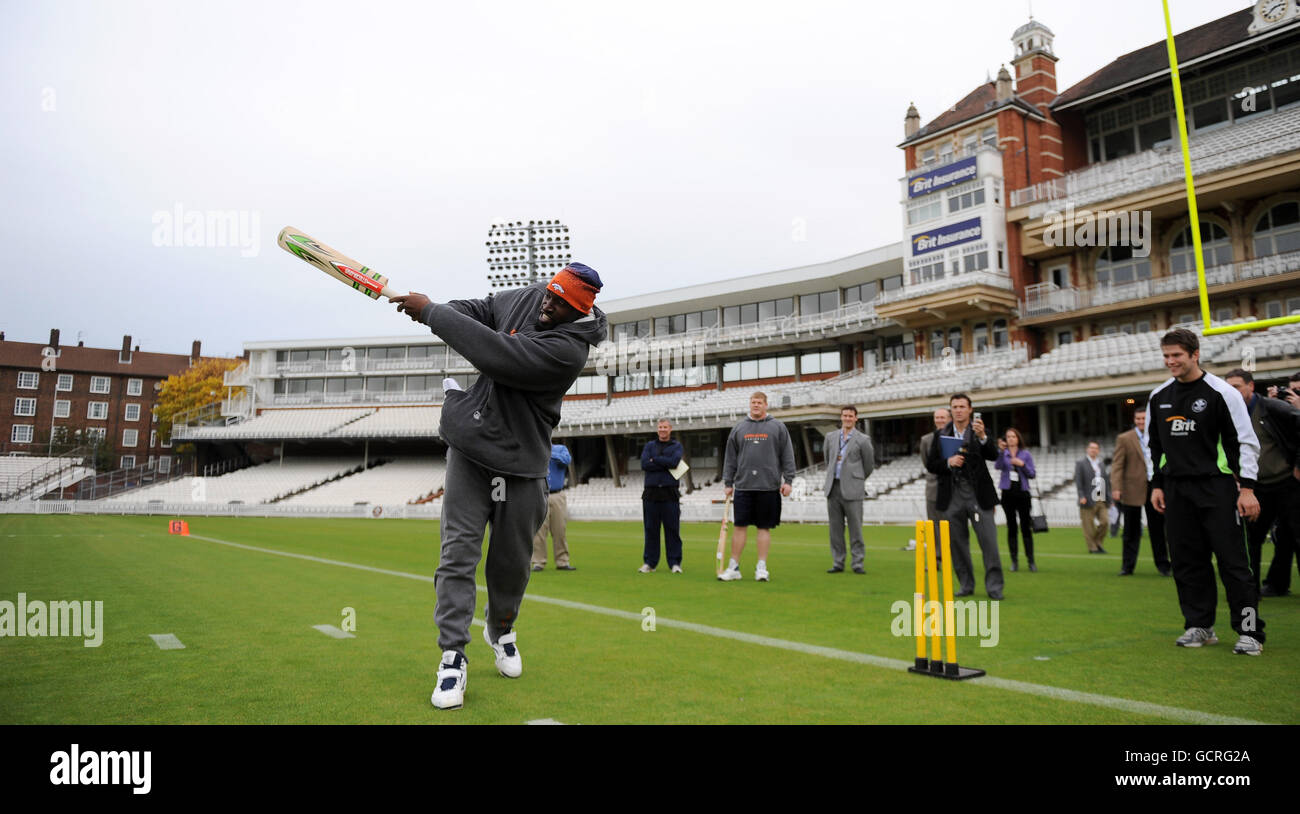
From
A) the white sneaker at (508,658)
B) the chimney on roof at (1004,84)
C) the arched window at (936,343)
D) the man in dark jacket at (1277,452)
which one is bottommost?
the white sneaker at (508,658)

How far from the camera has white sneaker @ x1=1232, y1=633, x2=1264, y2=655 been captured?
4574mm

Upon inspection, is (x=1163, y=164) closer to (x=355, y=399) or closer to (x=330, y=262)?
(x=330, y=262)

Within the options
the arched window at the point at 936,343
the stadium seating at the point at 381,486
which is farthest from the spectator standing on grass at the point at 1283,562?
the stadium seating at the point at 381,486

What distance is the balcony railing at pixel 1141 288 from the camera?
29.3 meters

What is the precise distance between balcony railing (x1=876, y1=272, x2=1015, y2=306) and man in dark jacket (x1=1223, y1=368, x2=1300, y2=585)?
29984mm

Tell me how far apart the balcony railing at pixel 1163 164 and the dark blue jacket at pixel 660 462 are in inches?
1170

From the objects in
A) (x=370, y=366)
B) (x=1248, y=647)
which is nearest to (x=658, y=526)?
(x=1248, y=647)

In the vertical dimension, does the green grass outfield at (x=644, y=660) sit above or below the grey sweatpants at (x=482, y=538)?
below

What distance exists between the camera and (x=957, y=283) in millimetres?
35750

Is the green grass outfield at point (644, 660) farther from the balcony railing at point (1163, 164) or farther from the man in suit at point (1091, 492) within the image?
the balcony railing at point (1163, 164)

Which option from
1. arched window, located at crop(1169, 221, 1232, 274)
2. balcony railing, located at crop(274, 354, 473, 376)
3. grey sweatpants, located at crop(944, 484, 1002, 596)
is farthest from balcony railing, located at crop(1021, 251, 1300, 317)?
balcony railing, located at crop(274, 354, 473, 376)

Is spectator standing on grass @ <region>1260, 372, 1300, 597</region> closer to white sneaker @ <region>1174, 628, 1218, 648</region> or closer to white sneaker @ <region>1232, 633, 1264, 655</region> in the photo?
white sneaker @ <region>1174, 628, 1218, 648</region>

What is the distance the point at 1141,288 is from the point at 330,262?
36.8 m
